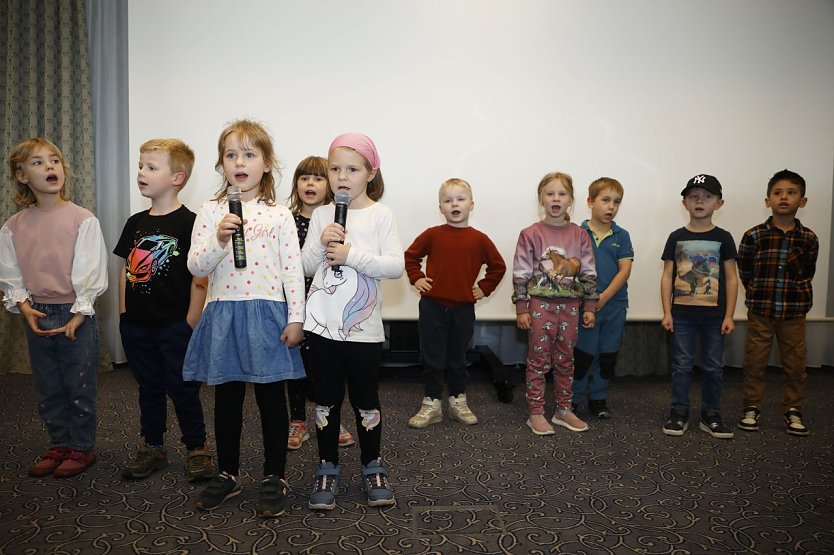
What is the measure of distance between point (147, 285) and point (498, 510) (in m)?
1.41

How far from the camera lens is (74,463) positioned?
2064mm

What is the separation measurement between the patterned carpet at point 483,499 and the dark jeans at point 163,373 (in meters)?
0.20

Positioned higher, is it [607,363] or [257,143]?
[257,143]

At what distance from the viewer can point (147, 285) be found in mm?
1956

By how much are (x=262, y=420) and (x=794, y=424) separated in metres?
2.47

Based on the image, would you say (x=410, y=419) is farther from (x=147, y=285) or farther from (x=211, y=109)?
(x=211, y=109)

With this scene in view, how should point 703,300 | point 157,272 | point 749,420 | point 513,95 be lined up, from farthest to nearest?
point 513,95 → point 749,420 → point 703,300 → point 157,272

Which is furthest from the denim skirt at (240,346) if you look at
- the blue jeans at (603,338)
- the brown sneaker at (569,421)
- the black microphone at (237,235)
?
the blue jeans at (603,338)

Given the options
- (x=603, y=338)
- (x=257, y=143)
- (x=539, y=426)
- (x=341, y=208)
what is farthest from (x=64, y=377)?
(x=603, y=338)

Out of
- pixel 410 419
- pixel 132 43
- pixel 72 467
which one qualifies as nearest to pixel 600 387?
pixel 410 419

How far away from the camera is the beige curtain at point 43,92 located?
358 cm

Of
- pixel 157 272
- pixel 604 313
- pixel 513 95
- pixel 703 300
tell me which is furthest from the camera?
pixel 513 95

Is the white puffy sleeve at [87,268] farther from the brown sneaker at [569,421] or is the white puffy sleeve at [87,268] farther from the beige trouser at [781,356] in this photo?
the beige trouser at [781,356]

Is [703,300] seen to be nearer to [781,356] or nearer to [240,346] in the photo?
[781,356]
